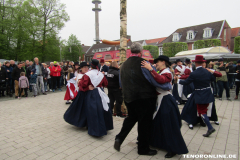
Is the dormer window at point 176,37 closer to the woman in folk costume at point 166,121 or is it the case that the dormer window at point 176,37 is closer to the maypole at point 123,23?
the maypole at point 123,23

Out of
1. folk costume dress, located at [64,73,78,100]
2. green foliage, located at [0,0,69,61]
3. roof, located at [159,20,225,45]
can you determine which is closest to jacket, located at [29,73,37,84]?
folk costume dress, located at [64,73,78,100]

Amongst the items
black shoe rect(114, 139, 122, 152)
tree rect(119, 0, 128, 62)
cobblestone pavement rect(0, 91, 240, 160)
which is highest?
tree rect(119, 0, 128, 62)

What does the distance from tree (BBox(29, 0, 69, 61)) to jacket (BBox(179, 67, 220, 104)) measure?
26.3m

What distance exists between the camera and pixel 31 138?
4082mm

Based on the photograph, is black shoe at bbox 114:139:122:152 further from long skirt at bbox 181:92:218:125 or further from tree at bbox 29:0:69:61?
tree at bbox 29:0:69:61

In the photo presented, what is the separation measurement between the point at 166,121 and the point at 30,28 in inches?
1062

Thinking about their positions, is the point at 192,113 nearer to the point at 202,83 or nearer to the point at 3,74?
the point at 202,83

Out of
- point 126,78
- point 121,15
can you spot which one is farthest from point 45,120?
point 121,15

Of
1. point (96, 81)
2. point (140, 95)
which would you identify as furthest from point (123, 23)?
point (140, 95)

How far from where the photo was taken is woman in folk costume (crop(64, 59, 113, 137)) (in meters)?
4.02

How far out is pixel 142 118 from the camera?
3.14m

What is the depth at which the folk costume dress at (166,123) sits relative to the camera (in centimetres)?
306

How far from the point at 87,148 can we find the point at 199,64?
3.25m

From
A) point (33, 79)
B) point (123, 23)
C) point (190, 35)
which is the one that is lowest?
point (33, 79)
